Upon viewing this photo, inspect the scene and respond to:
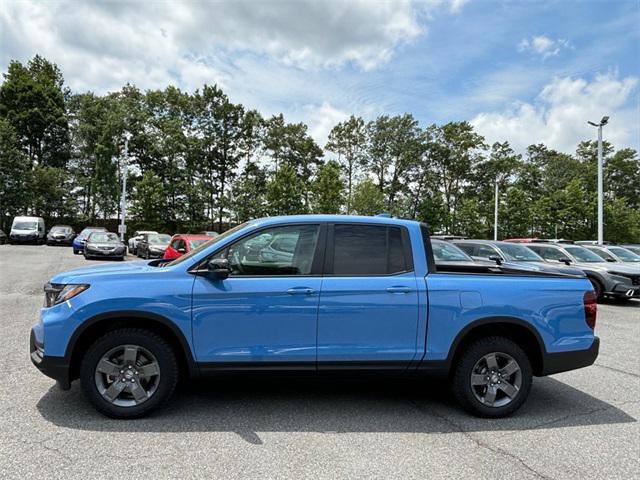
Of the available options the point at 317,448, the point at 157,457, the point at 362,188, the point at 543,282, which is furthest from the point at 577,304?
the point at 362,188

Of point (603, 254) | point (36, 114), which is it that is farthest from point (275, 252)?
point (36, 114)

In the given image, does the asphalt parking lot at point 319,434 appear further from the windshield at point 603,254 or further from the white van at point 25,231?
the white van at point 25,231

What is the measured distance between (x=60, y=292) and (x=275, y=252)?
193 cm

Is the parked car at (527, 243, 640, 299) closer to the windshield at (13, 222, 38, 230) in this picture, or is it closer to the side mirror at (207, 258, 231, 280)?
the side mirror at (207, 258, 231, 280)

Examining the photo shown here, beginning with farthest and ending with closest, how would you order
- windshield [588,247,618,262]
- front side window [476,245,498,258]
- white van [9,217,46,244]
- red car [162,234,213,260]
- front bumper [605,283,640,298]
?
white van [9,217,46,244] → windshield [588,247,618,262] → red car [162,234,213,260] → front side window [476,245,498,258] → front bumper [605,283,640,298]

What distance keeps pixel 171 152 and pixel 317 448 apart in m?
49.4

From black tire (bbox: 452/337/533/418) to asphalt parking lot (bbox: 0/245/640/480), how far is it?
109 mm

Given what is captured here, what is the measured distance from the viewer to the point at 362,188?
45625 millimetres

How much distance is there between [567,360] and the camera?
4.23 m

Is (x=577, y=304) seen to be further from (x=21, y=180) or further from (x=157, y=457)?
(x=21, y=180)

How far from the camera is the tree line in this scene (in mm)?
Answer: 42375

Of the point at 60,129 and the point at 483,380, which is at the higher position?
the point at 60,129

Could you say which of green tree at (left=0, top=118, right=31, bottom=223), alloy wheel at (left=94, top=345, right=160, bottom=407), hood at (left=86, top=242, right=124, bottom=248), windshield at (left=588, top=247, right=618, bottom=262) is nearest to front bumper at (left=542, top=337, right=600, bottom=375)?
alloy wheel at (left=94, top=345, right=160, bottom=407)

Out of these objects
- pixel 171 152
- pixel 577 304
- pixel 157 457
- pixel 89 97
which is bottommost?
pixel 157 457
